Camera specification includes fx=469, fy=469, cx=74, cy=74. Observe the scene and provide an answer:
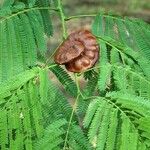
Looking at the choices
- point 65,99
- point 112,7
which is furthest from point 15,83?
point 112,7

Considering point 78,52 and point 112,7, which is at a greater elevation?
point 78,52

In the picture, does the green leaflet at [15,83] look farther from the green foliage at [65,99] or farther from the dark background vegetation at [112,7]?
the dark background vegetation at [112,7]

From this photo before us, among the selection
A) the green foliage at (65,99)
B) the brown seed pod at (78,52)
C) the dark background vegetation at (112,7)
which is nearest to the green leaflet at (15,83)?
the green foliage at (65,99)

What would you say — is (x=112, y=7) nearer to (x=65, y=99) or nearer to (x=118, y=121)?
(x=65, y=99)

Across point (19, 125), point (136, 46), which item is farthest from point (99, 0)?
point (19, 125)

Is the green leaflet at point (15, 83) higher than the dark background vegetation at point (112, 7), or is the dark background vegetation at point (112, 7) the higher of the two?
the green leaflet at point (15, 83)

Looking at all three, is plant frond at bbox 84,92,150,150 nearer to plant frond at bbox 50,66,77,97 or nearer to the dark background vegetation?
plant frond at bbox 50,66,77,97
